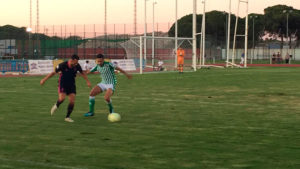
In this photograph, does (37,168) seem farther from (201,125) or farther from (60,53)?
(60,53)

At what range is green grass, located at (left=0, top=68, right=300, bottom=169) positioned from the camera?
7.21 metres

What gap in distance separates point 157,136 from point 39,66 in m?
29.0

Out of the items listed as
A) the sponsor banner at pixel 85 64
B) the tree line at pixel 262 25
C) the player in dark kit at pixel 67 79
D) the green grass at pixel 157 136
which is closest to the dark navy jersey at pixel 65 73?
the player in dark kit at pixel 67 79

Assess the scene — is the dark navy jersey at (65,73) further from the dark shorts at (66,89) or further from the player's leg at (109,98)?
the player's leg at (109,98)

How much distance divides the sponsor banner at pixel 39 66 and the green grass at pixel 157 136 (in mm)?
21136

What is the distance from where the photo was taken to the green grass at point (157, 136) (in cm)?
721

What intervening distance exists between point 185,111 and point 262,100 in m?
4.04

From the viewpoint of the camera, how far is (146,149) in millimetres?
8117

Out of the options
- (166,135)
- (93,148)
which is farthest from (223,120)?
(93,148)

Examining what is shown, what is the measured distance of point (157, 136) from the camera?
942 cm

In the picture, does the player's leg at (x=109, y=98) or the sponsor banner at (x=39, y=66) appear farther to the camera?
the sponsor banner at (x=39, y=66)

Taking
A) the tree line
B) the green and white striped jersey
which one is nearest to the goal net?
the green and white striped jersey

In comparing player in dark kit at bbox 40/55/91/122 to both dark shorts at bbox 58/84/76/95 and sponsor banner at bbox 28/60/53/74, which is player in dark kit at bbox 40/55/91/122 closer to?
dark shorts at bbox 58/84/76/95

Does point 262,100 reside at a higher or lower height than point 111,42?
lower
